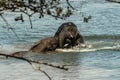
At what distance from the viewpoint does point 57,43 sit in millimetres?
14375

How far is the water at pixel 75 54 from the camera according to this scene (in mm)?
10195

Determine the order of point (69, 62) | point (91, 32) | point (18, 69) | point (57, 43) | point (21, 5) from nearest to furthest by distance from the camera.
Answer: point (21, 5), point (18, 69), point (69, 62), point (57, 43), point (91, 32)

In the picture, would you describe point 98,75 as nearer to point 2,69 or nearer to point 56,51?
point 2,69

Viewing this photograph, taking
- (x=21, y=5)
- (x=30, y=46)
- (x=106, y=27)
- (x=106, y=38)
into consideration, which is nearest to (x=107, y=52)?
(x=30, y=46)

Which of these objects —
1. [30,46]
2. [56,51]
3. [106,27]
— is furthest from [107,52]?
[106,27]

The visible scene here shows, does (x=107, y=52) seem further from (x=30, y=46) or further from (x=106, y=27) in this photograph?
(x=106, y=27)

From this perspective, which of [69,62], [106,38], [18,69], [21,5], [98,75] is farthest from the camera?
[106,38]

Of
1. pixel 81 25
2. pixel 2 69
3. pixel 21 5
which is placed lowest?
pixel 81 25

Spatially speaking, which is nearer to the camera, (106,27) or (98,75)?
(98,75)

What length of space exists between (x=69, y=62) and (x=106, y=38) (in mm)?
5114

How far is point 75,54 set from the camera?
13.2m

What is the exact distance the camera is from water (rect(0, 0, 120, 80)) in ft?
33.4

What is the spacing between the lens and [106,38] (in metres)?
17.0

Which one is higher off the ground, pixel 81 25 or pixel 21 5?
pixel 21 5
